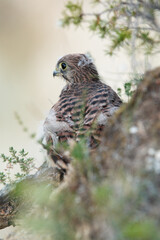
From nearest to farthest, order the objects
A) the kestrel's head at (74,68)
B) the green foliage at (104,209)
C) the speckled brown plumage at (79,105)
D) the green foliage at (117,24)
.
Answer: the green foliage at (104,209), the speckled brown plumage at (79,105), the green foliage at (117,24), the kestrel's head at (74,68)

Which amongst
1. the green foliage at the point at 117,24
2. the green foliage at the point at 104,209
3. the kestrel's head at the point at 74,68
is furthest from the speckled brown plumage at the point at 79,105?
the green foliage at the point at 104,209

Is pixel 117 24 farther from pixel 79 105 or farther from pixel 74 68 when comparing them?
pixel 74 68

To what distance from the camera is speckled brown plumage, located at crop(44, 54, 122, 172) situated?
139 inches

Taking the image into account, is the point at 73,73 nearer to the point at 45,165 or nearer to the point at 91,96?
the point at 91,96

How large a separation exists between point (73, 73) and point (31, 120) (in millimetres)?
2579

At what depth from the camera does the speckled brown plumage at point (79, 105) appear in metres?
3.53

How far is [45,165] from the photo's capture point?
146 inches

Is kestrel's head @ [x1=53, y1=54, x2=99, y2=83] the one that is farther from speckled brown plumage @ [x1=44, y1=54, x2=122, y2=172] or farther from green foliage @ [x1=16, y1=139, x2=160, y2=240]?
green foliage @ [x1=16, y1=139, x2=160, y2=240]

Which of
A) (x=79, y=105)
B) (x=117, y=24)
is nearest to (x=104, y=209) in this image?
(x=79, y=105)

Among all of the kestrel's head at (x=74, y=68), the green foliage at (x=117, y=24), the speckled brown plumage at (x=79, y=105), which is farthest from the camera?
the kestrel's head at (x=74, y=68)

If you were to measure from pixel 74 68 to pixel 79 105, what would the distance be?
1298mm

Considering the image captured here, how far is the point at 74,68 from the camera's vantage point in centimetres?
529

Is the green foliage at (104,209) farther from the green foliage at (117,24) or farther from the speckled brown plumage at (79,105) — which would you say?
the green foliage at (117,24)

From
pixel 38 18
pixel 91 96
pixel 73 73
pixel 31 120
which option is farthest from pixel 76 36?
pixel 91 96
